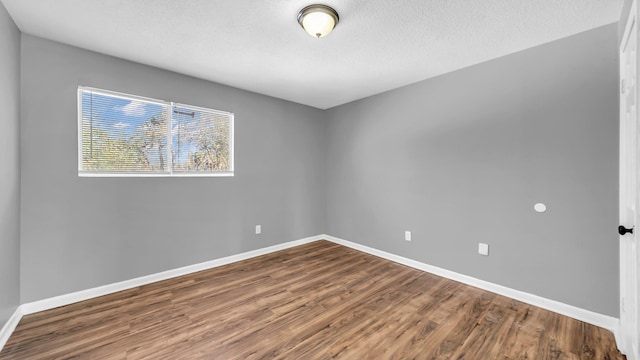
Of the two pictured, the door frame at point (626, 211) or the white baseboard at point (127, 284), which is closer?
the door frame at point (626, 211)

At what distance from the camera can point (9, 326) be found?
1907mm

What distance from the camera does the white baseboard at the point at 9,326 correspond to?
179 centimetres

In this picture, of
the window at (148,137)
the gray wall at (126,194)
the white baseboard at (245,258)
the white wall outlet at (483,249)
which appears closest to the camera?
the white baseboard at (245,258)

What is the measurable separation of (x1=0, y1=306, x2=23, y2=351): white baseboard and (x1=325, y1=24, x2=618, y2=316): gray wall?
12.2 ft

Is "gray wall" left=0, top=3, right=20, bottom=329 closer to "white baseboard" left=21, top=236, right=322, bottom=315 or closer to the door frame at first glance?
"white baseboard" left=21, top=236, right=322, bottom=315

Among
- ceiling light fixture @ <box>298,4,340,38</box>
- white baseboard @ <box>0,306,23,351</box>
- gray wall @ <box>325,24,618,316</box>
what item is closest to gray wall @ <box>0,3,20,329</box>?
white baseboard @ <box>0,306,23,351</box>

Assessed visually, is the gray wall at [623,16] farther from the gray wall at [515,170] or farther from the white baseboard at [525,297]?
the white baseboard at [525,297]

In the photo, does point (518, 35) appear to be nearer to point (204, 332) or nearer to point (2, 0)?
point (204, 332)

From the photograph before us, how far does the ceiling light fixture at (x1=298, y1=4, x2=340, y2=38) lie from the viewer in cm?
179

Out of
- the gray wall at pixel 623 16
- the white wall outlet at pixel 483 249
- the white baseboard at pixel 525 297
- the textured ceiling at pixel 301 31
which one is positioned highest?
the textured ceiling at pixel 301 31

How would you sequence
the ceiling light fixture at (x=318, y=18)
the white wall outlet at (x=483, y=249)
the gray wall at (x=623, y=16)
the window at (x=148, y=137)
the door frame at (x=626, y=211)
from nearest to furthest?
the door frame at (x=626, y=211) → the gray wall at (x=623, y=16) → the ceiling light fixture at (x=318, y=18) → the window at (x=148, y=137) → the white wall outlet at (x=483, y=249)

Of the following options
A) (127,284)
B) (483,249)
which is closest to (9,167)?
(127,284)

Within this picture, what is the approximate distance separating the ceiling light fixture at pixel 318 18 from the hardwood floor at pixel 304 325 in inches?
91.8

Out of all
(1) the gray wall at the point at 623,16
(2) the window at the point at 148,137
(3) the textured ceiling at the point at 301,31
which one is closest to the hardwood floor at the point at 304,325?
(2) the window at the point at 148,137
